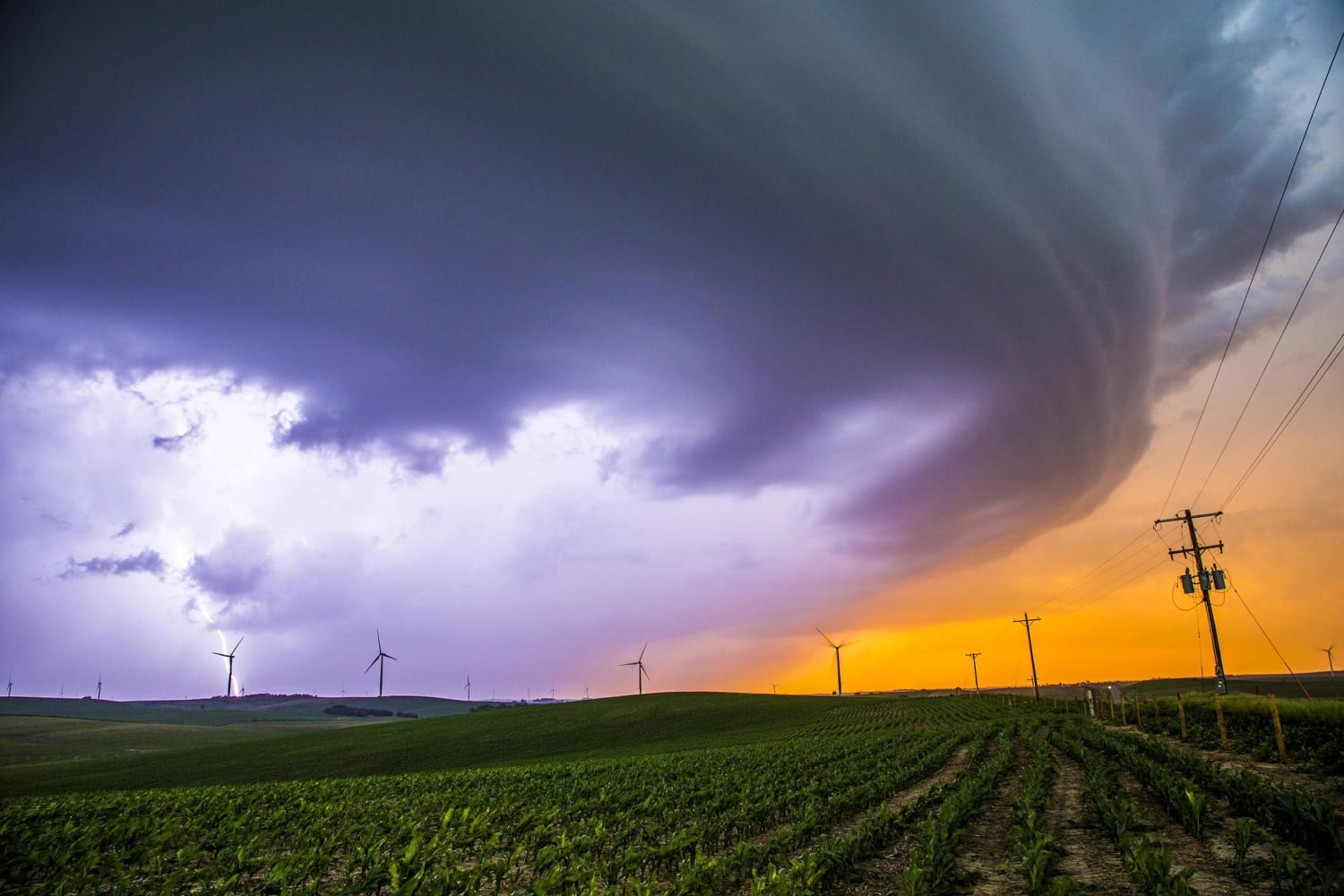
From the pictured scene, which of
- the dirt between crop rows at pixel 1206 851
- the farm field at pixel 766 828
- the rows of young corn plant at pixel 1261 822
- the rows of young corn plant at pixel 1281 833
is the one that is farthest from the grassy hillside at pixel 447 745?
the rows of young corn plant at pixel 1281 833

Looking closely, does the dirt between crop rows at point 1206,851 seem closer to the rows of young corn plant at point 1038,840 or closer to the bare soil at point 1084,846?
the bare soil at point 1084,846

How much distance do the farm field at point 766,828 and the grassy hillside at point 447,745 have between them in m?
31.7

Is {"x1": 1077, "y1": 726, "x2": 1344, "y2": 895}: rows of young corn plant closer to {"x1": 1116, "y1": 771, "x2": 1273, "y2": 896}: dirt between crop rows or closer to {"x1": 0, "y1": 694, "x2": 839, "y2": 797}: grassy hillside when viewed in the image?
{"x1": 1116, "y1": 771, "x2": 1273, "y2": 896}: dirt between crop rows

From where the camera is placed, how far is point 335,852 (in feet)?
72.3

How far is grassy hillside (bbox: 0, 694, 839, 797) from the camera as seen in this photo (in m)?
67.3

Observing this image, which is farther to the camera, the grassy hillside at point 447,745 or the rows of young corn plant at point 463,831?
the grassy hillside at point 447,745

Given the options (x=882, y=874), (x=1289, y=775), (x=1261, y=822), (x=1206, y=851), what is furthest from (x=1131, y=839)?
(x=1289, y=775)

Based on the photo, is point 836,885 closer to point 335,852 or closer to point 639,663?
point 335,852

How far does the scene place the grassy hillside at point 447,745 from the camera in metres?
67.3

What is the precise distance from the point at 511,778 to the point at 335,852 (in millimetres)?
18463

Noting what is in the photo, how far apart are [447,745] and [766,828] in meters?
70.7

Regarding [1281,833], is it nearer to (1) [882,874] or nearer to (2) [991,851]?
(2) [991,851]

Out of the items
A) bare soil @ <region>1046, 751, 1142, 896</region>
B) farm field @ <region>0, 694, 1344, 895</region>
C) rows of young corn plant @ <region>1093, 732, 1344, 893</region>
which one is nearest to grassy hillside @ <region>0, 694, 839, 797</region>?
farm field @ <region>0, 694, 1344, 895</region>

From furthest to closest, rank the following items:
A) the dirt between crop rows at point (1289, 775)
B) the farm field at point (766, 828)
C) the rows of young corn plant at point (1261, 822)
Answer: the dirt between crop rows at point (1289, 775), the farm field at point (766, 828), the rows of young corn plant at point (1261, 822)
